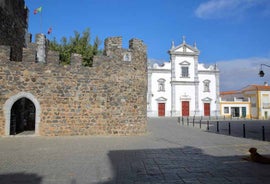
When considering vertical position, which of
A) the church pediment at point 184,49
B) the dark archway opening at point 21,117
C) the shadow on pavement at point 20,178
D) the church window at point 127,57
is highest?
the church pediment at point 184,49

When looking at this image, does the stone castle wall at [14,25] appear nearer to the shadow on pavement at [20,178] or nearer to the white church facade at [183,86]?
the shadow on pavement at [20,178]

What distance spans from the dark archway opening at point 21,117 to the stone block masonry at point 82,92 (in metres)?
0.44

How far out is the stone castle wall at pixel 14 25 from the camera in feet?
39.5

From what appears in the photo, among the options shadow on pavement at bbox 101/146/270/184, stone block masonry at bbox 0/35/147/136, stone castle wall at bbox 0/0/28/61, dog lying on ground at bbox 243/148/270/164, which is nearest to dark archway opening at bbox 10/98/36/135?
stone block masonry at bbox 0/35/147/136

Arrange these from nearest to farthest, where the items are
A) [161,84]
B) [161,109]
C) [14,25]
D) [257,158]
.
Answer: [257,158] → [14,25] → [161,109] → [161,84]

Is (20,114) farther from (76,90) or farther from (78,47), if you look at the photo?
(78,47)

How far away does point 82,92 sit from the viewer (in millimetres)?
11633

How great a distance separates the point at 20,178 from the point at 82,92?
695 centimetres

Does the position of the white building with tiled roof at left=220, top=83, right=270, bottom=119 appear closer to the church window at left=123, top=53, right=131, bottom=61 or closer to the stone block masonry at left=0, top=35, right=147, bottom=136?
the stone block masonry at left=0, top=35, right=147, bottom=136

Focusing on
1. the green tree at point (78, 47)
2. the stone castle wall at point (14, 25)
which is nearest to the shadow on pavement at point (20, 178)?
the stone castle wall at point (14, 25)

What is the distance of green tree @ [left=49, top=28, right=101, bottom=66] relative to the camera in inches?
850

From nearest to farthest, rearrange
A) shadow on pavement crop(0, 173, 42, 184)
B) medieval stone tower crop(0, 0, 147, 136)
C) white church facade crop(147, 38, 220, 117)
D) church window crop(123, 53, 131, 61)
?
shadow on pavement crop(0, 173, 42, 184)
medieval stone tower crop(0, 0, 147, 136)
church window crop(123, 53, 131, 61)
white church facade crop(147, 38, 220, 117)

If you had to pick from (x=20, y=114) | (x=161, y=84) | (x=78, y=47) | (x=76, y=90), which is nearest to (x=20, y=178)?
(x=76, y=90)

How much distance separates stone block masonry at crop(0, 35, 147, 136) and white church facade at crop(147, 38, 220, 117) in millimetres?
25630
